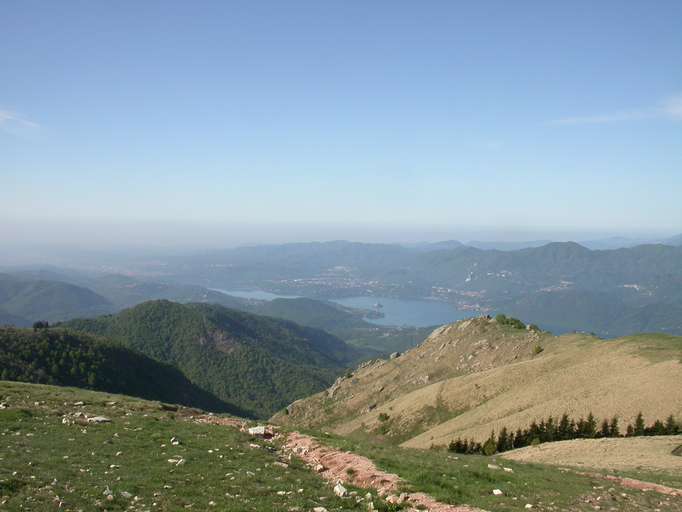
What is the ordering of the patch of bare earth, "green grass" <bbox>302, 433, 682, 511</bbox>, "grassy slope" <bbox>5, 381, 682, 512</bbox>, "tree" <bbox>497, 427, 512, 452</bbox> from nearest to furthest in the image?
"grassy slope" <bbox>5, 381, 682, 512</bbox> < the patch of bare earth < "green grass" <bbox>302, 433, 682, 511</bbox> < "tree" <bbox>497, 427, 512, 452</bbox>

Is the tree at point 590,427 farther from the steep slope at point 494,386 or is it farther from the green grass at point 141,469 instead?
the green grass at point 141,469

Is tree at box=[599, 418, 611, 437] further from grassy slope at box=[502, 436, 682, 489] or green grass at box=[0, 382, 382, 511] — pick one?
green grass at box=[0, 382, 382, 511]

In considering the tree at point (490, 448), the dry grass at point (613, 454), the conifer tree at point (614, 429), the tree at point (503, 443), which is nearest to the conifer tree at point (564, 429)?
the conifer tree at point (614, 429)

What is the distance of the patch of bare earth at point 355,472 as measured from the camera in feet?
42.8

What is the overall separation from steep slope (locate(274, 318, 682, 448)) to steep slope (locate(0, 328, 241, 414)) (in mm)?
50527

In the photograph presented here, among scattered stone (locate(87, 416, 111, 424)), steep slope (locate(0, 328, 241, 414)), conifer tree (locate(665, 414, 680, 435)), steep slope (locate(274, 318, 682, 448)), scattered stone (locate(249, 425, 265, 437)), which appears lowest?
steep slope (locate(0, 328, 241, 414))

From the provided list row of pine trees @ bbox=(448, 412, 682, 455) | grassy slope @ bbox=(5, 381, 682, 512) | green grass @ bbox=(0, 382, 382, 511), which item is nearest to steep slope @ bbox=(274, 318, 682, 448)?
row of pine trees @ bbox=(448, 412, 682, 455)

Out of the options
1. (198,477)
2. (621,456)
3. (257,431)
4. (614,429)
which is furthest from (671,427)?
(198,477)

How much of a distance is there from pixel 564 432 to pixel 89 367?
10772 cm

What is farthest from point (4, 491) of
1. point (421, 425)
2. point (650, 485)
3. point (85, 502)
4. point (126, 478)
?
point (421, 425)

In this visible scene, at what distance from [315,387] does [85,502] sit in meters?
176

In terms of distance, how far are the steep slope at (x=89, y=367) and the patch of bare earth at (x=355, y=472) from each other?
294 ft

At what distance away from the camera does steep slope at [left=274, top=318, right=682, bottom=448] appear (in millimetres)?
39844

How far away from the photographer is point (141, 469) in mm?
15477
